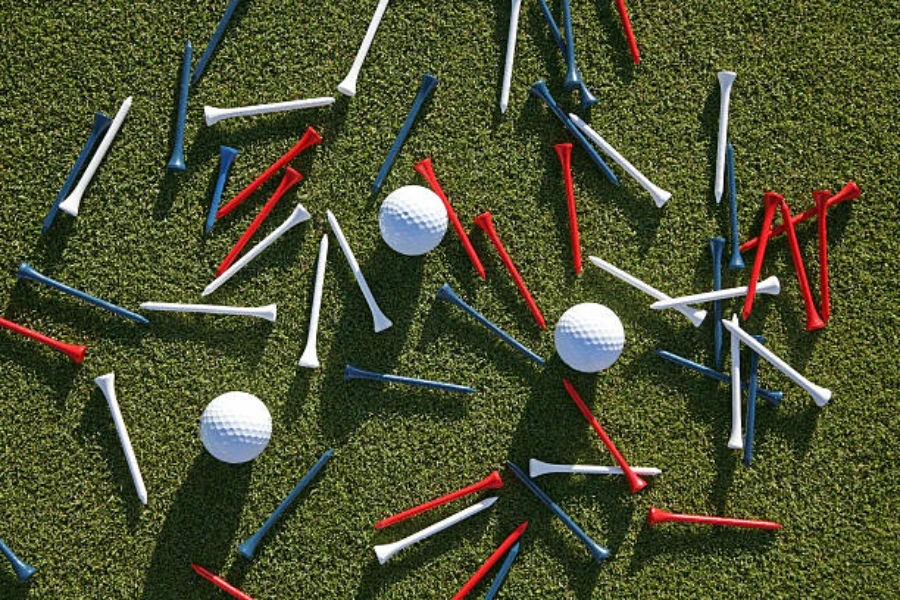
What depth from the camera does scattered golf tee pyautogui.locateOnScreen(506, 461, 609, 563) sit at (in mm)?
2662

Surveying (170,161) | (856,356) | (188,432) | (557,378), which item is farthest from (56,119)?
(856,356)

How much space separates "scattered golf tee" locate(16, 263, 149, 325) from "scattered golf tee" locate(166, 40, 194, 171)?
520 mm

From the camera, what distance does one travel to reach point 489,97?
2.76 metres

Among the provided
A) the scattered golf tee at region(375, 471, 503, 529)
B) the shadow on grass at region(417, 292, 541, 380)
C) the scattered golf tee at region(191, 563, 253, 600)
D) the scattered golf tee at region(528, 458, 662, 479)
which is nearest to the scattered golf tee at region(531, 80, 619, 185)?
the shadow on grass at region(417, 292, 541, 380)

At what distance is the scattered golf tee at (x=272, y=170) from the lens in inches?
104

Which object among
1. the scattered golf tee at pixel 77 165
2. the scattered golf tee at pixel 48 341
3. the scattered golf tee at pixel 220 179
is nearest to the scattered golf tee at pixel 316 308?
the scattered golf tee at pixel 220 179

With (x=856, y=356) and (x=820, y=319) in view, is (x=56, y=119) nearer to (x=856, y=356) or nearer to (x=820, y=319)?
(x=820, y=319)

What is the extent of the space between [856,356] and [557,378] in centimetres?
112

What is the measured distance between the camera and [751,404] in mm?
2711

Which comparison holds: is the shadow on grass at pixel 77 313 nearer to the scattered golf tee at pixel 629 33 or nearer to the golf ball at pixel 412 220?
the golf ball at pixel 412 220

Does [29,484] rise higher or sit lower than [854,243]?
lower

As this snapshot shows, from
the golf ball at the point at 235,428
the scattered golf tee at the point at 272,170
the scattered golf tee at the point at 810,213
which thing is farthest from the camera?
the scattered golf tee at the point at 810,213

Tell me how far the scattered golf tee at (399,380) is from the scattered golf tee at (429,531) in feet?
1.33

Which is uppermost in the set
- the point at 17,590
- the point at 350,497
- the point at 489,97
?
the point at 489,97
